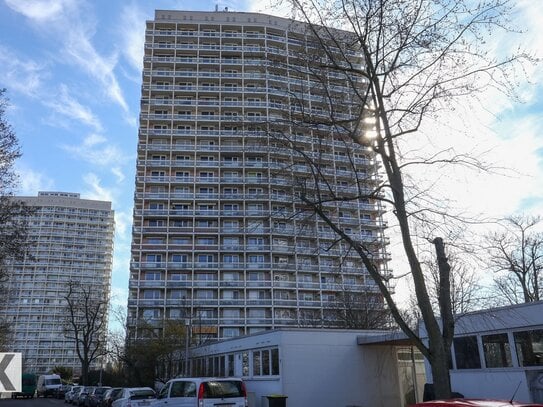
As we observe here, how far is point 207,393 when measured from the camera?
15891 millimetres

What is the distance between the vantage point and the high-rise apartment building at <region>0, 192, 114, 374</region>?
12175cm

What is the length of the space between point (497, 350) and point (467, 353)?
1.40m

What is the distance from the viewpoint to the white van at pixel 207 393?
51.9ft

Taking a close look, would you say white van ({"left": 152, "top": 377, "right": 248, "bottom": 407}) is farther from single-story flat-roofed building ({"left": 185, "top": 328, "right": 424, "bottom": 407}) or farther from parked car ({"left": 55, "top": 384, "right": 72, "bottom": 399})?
parked car ({"left": 55, "top": 384, "right": 72, "bottom": 399})

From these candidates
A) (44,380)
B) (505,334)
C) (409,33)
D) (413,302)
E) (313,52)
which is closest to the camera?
(409,33)

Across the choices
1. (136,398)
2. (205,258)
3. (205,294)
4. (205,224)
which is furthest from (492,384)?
(205,224)

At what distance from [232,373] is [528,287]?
23262 millimetres

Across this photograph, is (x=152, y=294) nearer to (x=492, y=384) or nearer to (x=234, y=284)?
(x=234, y=284)

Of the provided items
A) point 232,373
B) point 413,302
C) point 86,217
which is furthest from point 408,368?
point 86,217

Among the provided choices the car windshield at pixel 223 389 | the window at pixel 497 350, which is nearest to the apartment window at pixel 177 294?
the car windshield at pixel 223 389

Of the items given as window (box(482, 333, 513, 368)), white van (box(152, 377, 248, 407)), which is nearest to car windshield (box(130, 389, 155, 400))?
white van (box(152, 377, 248, 407))

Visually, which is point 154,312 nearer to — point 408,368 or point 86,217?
point 408,368

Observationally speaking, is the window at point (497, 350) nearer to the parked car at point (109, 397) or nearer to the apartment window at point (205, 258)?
the parked car at point (109, 397)

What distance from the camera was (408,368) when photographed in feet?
82.7
